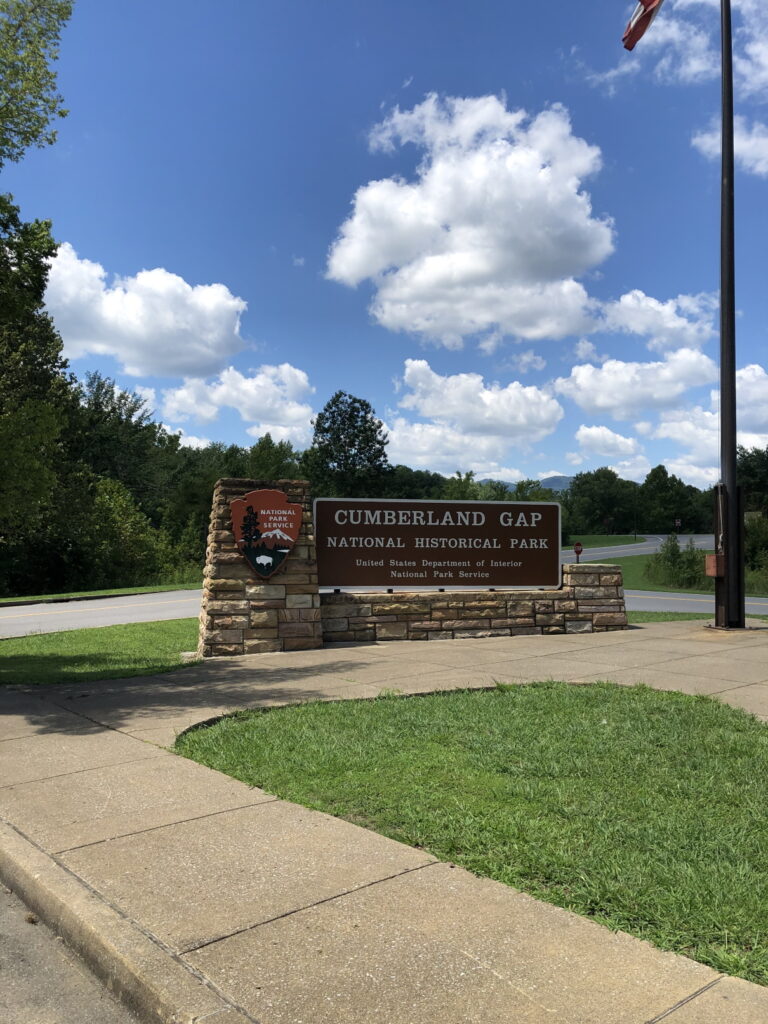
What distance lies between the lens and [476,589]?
12594 millimetres

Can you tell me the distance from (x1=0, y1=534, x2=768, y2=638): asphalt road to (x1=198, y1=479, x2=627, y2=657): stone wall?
7237mm

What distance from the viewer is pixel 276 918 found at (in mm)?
3236

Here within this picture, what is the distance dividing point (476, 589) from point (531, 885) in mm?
9163

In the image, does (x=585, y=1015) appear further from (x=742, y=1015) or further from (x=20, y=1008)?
(x=20, y=1008)

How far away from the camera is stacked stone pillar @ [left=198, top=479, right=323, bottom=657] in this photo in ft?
35.3

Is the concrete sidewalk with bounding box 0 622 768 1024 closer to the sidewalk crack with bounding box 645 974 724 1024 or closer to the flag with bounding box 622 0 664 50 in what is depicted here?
the sidewalk crack with bounding box 645 974 724 1024

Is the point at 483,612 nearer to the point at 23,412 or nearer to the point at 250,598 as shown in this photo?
the point at 250,598

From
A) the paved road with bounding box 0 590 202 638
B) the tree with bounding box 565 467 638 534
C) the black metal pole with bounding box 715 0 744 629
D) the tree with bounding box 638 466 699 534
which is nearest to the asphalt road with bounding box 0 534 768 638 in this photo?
the paved road with bounding box 0 590 202 638

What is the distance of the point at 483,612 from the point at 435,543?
4.28 ft

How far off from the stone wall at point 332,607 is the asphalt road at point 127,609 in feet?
23.7

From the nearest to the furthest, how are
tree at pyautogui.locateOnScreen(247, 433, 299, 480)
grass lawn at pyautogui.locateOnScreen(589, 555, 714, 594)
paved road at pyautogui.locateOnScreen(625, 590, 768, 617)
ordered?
paved road at pyautogui.locateOnScreen(625, 590, 768, 617), grass lawn at pyautogui.locateOnScreen(589, 555, 714, 594), tree at pyautogui.locateOnScreen(247, 433, 299, 480)

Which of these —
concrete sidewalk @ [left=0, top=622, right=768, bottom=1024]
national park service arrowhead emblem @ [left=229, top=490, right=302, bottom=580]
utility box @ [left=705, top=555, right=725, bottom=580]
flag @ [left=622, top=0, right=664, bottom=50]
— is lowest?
concrete sidewalk @ [left=0, top=622, right=768, bottom=1024]

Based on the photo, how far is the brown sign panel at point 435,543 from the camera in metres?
12.1

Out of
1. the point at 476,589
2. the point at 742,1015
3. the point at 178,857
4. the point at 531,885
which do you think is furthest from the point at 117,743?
the point at 476,589
